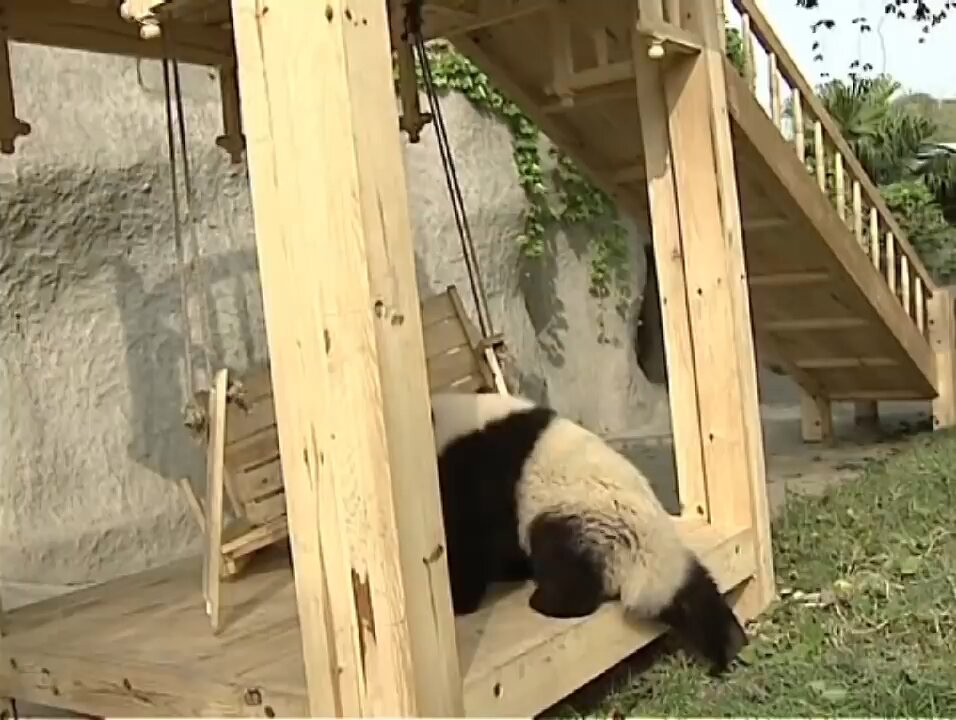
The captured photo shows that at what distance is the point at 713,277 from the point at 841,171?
7.77 feet

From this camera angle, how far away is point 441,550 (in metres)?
2.43

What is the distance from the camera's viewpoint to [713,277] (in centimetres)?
379

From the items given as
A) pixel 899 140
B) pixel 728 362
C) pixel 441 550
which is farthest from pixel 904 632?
pixel 899 140

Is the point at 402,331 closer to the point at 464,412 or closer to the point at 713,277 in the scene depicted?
the point at 464,412

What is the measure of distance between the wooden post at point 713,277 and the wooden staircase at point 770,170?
13 cm

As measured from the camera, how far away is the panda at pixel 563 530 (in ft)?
10.6

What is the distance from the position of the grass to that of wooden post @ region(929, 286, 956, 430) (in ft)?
6.85

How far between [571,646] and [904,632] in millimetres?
1109

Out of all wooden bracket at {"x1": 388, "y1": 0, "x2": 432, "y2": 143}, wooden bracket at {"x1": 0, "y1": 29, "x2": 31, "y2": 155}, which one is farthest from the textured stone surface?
wooden bracket at {"x1": 388, "y1": 0, "x2": 432, "y2": 143}

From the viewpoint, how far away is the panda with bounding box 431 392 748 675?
3.22 m

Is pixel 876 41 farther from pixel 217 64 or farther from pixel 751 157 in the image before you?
pixel 217 64

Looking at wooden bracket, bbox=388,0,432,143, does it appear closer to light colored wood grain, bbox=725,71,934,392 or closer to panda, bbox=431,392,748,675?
light colored wood grain, bbox=725,71,934,392

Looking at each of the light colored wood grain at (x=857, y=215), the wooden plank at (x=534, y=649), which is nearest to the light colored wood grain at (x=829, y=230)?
the light colored wood grain at (x=857, y=215)

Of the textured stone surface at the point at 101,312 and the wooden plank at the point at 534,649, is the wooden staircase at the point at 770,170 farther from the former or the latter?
the textured stone surface at the point at 101,312
